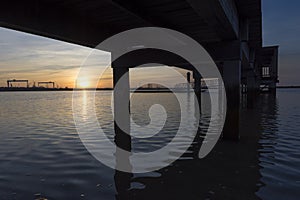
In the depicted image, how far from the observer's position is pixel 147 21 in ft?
20.3

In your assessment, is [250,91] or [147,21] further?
[250,91]

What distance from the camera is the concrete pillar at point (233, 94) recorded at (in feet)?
28.4

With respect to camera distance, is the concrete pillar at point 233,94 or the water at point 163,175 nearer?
the water at point 163,175

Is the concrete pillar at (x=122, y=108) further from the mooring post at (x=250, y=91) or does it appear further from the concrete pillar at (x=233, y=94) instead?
the mooring post at (x=250, y=91)

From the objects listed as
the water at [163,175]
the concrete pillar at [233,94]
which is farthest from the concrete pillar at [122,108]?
the concrete pillar at [233,94]

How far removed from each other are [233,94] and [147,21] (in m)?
4.67

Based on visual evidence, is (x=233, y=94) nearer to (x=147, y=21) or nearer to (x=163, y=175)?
(x=147, y=21)

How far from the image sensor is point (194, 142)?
8984mm

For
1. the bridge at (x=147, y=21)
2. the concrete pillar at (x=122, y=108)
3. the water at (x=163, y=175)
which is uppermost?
the bridge at (x=147, y=21)

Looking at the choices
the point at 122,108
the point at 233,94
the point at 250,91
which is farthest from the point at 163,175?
the point at 250,91

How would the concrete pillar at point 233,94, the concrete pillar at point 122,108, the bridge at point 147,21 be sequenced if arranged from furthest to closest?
the concrete pillar at point 122,108
the concrete pillar at point 233,94
the bridge at point 147,21

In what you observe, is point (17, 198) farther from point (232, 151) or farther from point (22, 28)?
point (232, 151)

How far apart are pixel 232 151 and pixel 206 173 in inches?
93.0

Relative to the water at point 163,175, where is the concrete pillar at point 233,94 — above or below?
above
